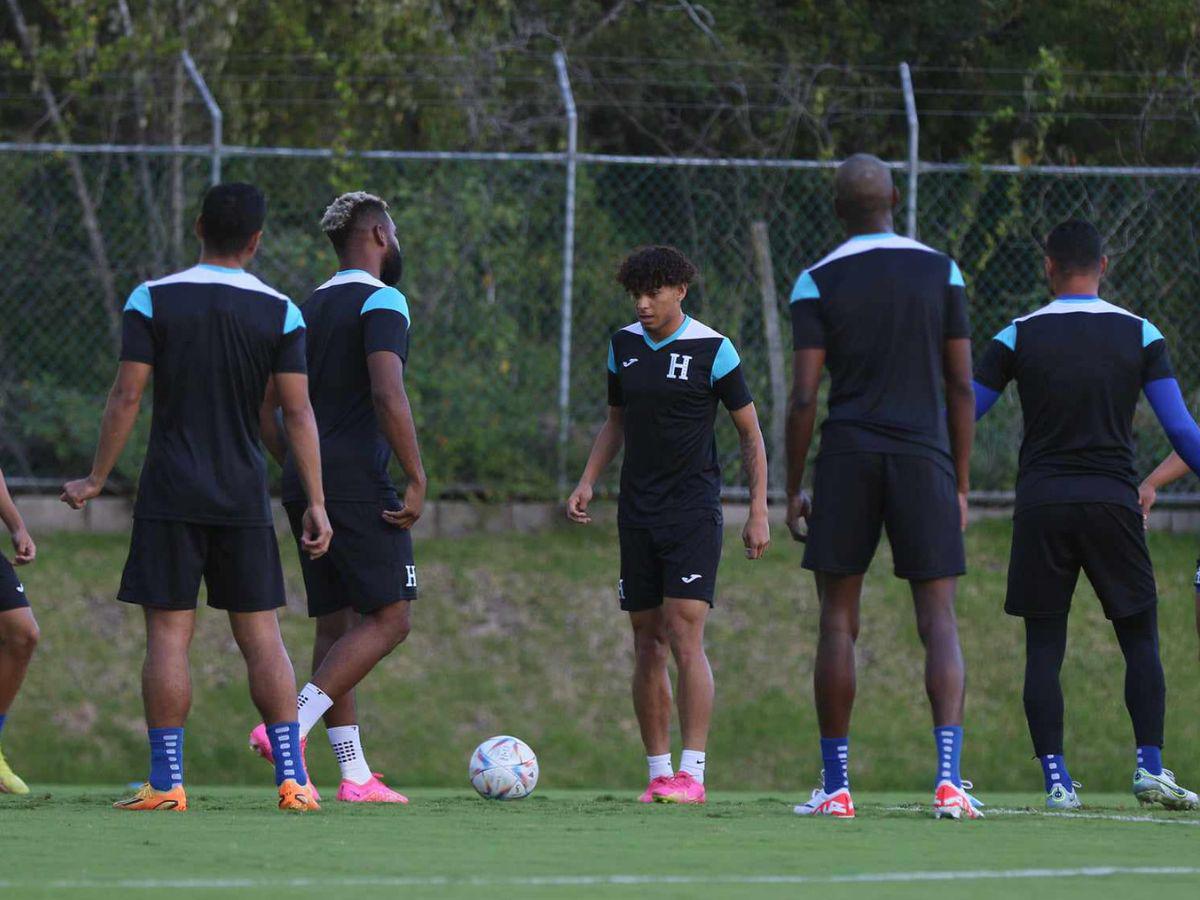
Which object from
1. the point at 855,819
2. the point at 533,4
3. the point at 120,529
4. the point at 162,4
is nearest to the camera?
the point at 855,819

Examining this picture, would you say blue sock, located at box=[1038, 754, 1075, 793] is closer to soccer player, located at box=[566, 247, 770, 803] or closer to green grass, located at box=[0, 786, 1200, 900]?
green grass, located at box=[0, 786, 1200, 900]

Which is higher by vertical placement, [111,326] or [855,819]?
[111,326]

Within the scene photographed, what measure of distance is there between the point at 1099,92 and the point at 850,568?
27.2 ft

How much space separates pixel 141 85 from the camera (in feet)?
42.5

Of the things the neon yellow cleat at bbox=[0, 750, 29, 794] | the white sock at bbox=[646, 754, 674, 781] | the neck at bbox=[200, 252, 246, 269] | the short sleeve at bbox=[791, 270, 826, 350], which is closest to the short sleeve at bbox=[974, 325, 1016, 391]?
the short sleeve at bbox=[791, 270, 826, 350]

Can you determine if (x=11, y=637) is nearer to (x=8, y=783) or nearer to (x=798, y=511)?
(x=8, y=783)

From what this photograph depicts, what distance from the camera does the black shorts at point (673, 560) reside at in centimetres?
750

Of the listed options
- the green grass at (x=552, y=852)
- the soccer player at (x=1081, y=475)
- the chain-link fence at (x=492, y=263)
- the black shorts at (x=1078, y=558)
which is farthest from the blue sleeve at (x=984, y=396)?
the chain-link fence at (x=492, y=263)

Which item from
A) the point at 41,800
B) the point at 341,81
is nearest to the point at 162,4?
the point at 341,81

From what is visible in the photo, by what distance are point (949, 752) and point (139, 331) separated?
9.53ft

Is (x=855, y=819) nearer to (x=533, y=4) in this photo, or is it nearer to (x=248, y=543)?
(x=248, y=543)

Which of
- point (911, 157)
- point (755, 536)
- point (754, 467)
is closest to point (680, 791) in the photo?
point (755, 536)

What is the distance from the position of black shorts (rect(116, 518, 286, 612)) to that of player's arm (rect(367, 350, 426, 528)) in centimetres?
81

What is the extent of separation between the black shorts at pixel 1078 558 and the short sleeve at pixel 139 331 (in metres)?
3.29
